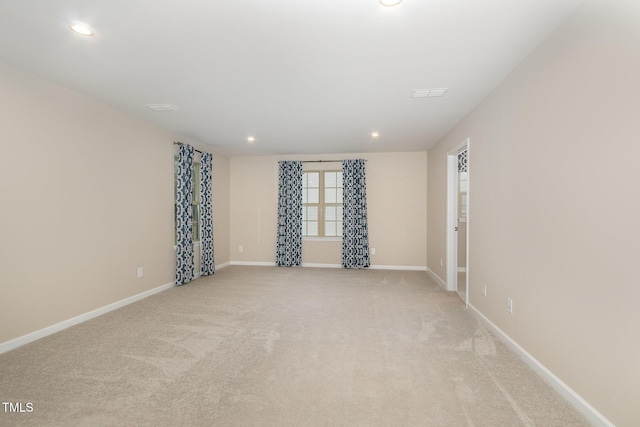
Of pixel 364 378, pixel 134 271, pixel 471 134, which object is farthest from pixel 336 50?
pixel 134 271

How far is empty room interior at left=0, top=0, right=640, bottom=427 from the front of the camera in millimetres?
1683

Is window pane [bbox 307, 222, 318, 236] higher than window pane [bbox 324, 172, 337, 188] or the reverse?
the reverse

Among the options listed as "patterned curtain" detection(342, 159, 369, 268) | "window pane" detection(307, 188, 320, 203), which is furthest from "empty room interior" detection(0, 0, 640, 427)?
"window pane" detection(307, 188, 320, 203)

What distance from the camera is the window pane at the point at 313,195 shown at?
6395mm

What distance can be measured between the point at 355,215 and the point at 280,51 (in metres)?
4.11

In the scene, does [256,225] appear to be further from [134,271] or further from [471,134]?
[471,134]

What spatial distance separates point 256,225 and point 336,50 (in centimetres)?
477

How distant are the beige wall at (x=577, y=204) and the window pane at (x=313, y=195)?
397 centimetres

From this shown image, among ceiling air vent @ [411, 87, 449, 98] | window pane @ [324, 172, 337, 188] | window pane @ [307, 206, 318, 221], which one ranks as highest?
ceiling air vent @ [411, 87, 449, 98]

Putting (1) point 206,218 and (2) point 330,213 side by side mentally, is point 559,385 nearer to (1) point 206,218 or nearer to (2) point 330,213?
(2) point 330,213

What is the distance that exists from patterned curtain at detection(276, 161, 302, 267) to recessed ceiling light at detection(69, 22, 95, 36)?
4.30 metres

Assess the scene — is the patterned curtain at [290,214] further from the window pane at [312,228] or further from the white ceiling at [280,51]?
the white ceiling at [280,51]

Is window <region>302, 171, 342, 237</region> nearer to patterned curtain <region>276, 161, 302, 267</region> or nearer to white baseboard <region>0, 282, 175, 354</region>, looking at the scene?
patterned curtain <region>276, 161, 302, 267</region>

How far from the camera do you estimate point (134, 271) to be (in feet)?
12.8
